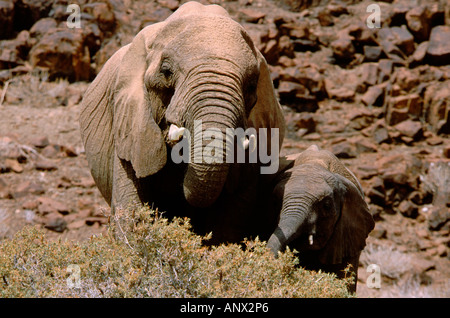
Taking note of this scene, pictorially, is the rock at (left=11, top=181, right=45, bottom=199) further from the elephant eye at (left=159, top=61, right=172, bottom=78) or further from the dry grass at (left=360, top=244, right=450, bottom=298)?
the elephant eye at (left=159, top=61, right=172, bottom=78)

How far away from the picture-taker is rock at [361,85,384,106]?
1257cm

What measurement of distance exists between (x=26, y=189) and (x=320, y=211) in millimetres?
6277

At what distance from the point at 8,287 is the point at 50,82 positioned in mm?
8838

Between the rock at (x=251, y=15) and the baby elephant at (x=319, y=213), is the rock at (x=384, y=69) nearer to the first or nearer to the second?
the rock at (x=251, y=15)

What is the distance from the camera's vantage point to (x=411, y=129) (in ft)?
39.4

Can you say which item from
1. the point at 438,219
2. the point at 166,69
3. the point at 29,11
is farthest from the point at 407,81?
the point at 166,69

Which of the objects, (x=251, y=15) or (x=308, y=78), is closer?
(x=308, y=78)

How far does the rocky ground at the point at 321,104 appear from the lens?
10266mm

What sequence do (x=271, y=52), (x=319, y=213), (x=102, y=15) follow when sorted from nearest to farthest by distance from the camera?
(x=319, y=213)
(x=271, y=52)
(x=102, y=15)

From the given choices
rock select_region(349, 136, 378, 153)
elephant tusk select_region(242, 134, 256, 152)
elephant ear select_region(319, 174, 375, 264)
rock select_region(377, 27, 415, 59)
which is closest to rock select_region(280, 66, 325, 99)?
rock select_region(349, 136, 378, 153)

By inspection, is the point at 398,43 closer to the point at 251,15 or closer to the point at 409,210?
the point at 251,15

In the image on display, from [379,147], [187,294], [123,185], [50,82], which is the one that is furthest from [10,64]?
[187,294]

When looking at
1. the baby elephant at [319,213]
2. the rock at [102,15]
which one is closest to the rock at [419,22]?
the rock at [102,15]

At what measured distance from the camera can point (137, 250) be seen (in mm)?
4332
